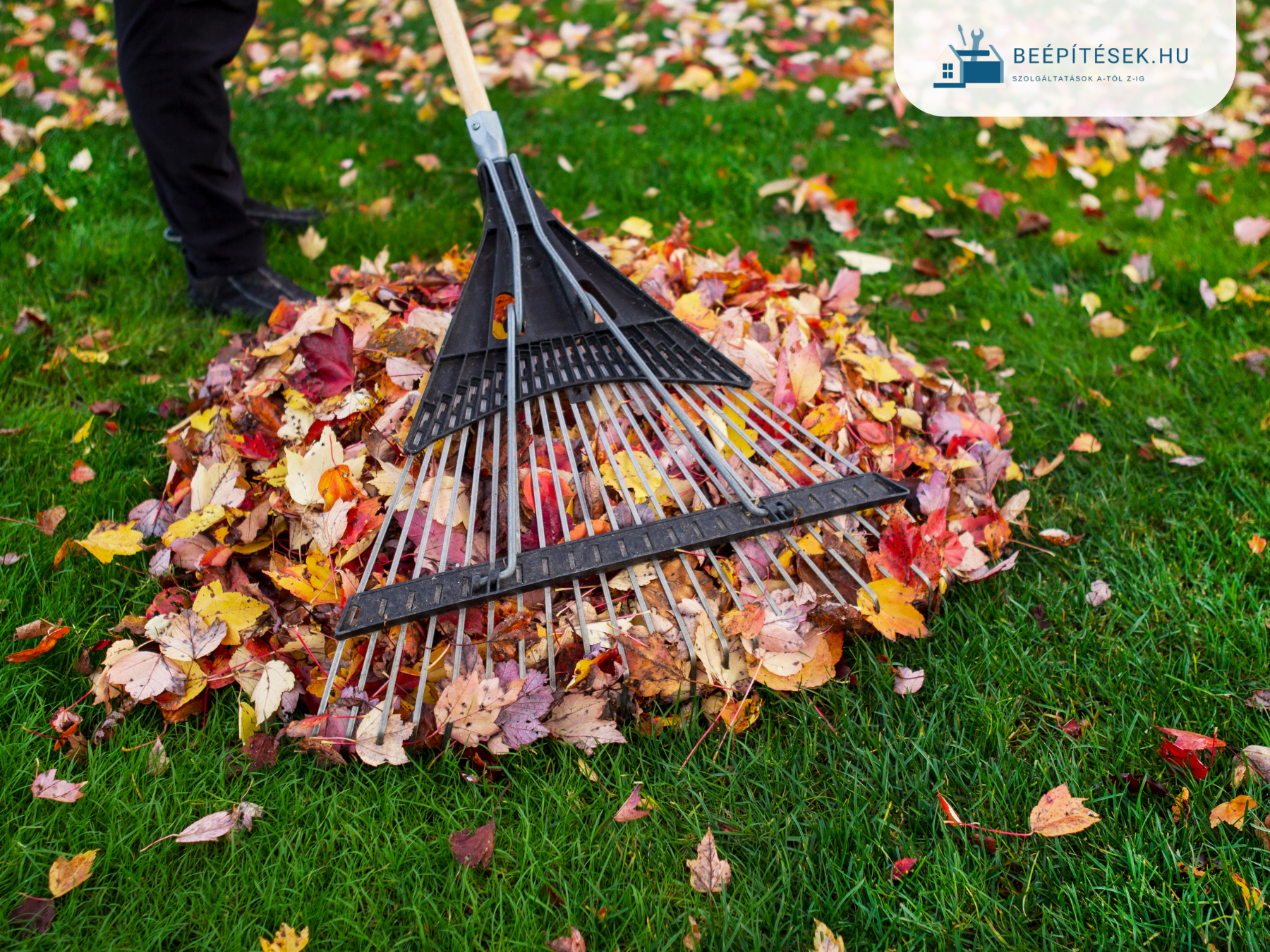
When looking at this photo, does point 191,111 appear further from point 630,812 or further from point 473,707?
point 630,812

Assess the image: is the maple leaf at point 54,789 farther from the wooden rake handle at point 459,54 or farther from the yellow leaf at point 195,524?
the wooden rake handle at point 459,54

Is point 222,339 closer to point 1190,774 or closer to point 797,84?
point 1190,774

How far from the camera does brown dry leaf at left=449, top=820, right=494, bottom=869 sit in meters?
1.29

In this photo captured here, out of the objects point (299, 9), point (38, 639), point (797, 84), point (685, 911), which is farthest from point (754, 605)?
point (299, 9)

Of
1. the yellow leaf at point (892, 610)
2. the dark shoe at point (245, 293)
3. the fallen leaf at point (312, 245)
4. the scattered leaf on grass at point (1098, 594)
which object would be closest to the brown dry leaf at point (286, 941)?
the yellow leaf at point (892, 610)

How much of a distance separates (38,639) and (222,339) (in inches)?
48.7

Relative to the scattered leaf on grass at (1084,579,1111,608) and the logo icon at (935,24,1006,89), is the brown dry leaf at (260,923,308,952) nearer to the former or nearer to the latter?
the scattered leaf on grass at (1084,579,1111,608)

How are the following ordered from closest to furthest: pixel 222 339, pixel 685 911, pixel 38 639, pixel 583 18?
1. pixel 685 911
2. pixel 38 639
3. pixel 222 339
4. pixel 583 18

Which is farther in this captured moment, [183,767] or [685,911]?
[183,767]

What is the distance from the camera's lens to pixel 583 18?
4.85 metres

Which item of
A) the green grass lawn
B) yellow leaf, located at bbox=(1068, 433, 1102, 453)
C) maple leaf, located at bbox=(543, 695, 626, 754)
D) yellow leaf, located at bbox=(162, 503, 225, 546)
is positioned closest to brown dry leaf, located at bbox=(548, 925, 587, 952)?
the green grass lawn

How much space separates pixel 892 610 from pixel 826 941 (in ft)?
2.06

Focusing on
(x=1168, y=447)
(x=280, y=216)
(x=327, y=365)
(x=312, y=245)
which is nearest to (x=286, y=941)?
(x=327, y=365)

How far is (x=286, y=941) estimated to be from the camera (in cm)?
119
